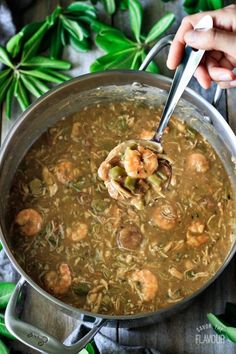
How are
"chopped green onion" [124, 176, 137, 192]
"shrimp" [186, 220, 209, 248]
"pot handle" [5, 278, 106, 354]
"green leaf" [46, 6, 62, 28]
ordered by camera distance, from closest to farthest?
"pot handle" [5, 278, 106, 354] < "chopped green onion" [124, 176, 137, 192] < "shrimp" [186, 220, 209, 248] < "green leaf" [46, 6, 62, 28]

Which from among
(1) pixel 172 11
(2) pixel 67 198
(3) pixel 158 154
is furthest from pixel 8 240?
(1) pixel 172 11

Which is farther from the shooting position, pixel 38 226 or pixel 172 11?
pixel 172 11

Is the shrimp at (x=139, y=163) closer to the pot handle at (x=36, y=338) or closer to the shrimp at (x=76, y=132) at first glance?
the shrimp at (x=76, y=132)

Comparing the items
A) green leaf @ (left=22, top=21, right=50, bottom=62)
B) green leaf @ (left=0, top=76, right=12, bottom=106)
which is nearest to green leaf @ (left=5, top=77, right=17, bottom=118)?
green leaf @ (left=0, top=76, right=12, bottom=106)

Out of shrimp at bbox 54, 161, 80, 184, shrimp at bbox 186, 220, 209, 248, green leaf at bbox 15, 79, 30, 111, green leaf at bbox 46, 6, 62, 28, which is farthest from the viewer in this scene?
green leaf at bbox 46, 6, 62, 28

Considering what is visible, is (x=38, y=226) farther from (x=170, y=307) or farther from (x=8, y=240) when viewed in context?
(x=170, y=307)

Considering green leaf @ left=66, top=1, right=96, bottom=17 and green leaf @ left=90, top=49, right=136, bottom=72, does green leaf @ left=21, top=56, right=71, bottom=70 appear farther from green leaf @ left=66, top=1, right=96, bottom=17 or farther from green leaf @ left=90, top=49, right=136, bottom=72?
green leaf @ left=66, top=1, right=96, bottom=17
